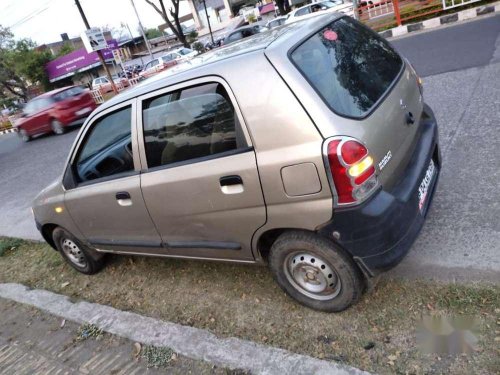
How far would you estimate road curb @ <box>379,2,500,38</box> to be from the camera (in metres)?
11.1

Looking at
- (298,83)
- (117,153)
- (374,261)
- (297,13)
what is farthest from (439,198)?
(297,13)

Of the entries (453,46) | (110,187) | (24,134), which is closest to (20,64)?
(24,134)

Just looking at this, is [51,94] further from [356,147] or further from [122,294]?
[356,147]

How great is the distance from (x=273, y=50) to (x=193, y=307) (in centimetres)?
208

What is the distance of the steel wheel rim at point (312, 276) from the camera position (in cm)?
265

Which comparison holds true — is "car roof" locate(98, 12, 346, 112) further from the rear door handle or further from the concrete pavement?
the concrete pavement

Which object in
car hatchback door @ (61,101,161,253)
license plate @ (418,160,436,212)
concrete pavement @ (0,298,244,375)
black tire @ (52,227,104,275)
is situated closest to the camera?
license plate @ (418,160,436,212)

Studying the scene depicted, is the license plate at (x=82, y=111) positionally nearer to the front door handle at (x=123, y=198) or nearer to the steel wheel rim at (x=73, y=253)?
the steel wheel rim at (x=73, y=253)

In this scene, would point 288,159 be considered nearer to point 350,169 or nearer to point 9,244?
point 350,169

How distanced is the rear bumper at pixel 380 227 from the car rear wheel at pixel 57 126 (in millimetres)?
14354

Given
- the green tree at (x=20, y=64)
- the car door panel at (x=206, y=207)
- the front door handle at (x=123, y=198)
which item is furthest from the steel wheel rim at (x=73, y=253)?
the green tree at (x=20, y=64)

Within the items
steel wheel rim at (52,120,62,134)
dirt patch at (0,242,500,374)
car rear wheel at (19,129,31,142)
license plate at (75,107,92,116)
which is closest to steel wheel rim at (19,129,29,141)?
car rear wheel at (19,129,31,142)

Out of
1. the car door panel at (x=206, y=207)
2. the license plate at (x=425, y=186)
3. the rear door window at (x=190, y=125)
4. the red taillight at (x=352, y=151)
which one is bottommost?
the license plate at (x=425, y=186)

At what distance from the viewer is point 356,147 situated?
2.32m
